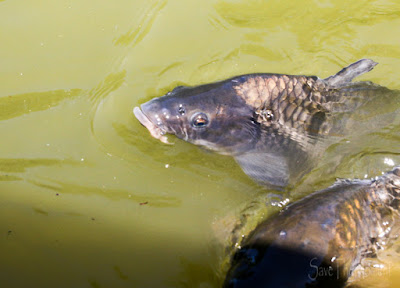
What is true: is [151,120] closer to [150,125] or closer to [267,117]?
[150,125]

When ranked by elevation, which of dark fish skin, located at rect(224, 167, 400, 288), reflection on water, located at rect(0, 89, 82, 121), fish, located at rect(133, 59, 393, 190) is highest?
reflection on water, located at rect(0, 89, 82, 121)

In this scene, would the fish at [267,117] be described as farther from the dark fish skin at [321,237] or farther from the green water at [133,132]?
the dark fish skin at [321,237]

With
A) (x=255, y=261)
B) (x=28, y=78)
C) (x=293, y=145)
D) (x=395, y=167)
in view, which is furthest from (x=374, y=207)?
(x=28, y=78)

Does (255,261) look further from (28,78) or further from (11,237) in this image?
(28,78)

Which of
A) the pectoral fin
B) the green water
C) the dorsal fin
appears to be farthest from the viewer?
the dorsal fin

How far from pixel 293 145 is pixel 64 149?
1990 millimetres

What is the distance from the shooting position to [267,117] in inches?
140

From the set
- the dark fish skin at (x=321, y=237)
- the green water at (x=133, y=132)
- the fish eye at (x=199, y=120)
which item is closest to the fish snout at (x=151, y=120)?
the green water at (x=133, y=132)

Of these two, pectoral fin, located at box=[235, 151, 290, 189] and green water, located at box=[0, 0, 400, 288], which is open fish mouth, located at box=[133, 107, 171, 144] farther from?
pectoral fin, located at box=[235, 151, 290, 189]

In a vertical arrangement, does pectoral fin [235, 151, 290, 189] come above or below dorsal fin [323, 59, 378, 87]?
below

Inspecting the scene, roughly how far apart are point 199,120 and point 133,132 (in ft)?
1.97

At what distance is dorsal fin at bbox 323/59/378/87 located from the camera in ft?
11.8

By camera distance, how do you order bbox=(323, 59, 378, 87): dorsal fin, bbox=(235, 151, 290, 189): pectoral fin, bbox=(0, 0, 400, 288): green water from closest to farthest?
1. bbox=(0, 0, 400, 288): green water
2. bbox=(235, 151, 290, 189): pectoral fin
3. bbox=(323, 59, 378, 87): dorsal fin

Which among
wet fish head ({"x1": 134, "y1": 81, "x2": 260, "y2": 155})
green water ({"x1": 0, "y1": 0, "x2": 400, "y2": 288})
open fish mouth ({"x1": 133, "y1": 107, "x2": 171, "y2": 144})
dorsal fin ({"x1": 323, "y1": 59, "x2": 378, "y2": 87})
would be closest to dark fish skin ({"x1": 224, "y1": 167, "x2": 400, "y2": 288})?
green water ({"x1": 0, "y1": 0, "x2": 400, "y2": 288})
